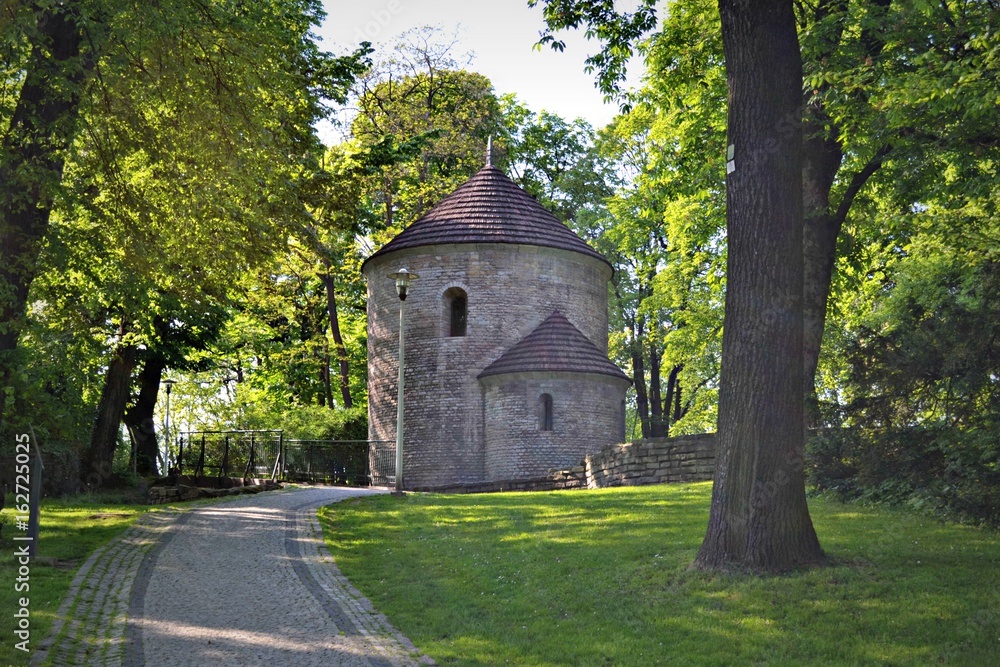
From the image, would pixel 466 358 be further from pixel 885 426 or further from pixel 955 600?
pixel 955 600

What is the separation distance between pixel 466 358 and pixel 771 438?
19.5 meters

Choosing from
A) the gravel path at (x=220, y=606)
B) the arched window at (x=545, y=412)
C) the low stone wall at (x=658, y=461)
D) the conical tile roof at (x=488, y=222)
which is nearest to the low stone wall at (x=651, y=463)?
the low stone wall at (x=658, y=461)

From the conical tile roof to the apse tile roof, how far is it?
9.23 ft

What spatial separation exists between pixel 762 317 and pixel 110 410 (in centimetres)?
2148

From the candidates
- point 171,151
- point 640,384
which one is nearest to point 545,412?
point 171,151

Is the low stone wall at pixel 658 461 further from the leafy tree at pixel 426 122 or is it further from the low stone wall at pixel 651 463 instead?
the leafy tree at pixel 426 122

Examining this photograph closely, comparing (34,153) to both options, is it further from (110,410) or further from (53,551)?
(110,410)

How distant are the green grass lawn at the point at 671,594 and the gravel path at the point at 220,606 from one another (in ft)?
Result: 1.71

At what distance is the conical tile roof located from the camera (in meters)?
30.7

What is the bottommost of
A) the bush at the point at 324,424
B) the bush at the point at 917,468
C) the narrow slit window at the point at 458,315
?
the bush at the point at 917,468

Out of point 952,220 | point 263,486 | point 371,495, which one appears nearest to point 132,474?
point 263,486

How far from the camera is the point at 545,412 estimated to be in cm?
2880

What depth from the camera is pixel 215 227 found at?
1777cm

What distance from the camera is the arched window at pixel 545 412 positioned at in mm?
28625
